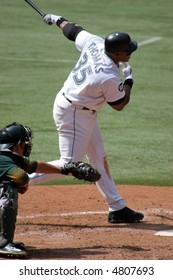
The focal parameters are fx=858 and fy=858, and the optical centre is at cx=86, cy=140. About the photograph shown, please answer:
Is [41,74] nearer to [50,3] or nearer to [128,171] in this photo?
[128,171]

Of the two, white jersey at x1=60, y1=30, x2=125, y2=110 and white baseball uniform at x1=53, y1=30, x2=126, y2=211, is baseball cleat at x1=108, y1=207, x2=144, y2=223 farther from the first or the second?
white jersey at x1=60, y1=30, x2=125, y2=110

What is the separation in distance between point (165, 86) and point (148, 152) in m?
4.24

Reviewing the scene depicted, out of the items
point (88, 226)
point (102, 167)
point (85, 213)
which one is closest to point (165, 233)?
point (88, 226)

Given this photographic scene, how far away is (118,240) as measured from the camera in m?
7.67

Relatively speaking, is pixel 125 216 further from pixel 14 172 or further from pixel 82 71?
pixel 14 172

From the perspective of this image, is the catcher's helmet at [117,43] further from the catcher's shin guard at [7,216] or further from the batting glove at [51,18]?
the catcher's shin guard at [7,216]

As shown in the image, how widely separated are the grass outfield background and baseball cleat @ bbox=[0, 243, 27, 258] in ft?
11.5

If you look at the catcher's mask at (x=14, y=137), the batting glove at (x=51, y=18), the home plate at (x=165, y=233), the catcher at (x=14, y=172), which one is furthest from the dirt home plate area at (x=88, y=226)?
the batting glove at (x=51, y=18)

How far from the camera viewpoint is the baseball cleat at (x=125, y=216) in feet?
27.9

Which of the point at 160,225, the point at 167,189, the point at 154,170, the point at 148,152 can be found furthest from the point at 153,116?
the point at 160,225

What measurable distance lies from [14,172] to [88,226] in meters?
1.63

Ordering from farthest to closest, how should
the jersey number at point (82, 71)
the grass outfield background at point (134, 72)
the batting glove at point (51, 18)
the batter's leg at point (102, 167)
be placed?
the grass outfield background at point (134, 72) → the batting glove at point (51, 18) → the batter's leg at point (102, 167) → the jersey number at point (82, 71)

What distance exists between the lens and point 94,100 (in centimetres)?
816

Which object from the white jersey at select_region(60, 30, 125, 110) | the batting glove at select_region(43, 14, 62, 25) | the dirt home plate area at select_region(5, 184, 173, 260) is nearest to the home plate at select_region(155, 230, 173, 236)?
the dirt home plate area at select_region(5, 184, 173, 260)
